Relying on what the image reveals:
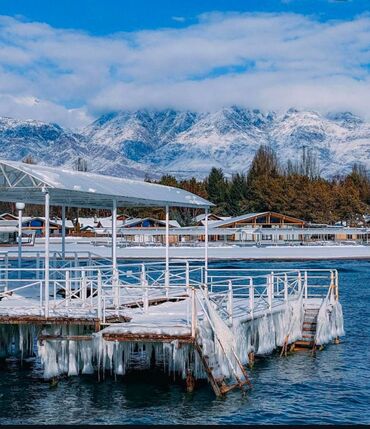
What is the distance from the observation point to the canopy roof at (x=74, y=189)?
960 inches

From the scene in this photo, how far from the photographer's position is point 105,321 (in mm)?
23141

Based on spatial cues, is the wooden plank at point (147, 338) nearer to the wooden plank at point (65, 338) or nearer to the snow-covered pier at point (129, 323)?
the snow-covered pier at point (129, 323)

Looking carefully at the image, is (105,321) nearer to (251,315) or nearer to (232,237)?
(251,315)

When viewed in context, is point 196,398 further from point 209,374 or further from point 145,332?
point 145,332

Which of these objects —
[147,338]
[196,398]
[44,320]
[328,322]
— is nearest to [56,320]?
[44,320]

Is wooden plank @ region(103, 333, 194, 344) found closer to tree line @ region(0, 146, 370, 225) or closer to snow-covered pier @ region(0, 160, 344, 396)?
snow-covered pier @ region(0, 160, 344, 396)

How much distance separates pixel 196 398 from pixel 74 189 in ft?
24.4

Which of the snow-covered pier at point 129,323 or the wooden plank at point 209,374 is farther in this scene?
the snow-covered pier at point 129,323

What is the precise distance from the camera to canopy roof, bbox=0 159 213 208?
80.0ft

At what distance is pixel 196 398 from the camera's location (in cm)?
2180

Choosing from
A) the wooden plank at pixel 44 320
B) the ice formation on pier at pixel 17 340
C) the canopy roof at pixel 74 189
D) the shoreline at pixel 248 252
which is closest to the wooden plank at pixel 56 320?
the wooden plank at pixel 44 320

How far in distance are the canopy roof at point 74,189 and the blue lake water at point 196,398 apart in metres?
5.60

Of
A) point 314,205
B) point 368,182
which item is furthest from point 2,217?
point 368,182

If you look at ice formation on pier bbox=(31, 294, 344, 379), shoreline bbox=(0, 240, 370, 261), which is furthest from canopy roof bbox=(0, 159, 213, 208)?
shoreline bbox=(0, 240, 370, 261)
